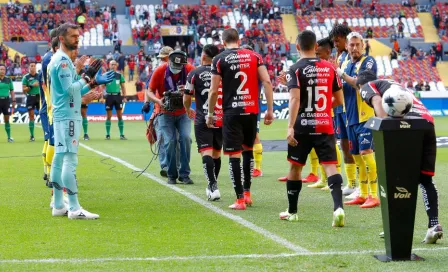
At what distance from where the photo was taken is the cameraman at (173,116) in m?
13.0

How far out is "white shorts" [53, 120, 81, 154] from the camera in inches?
371

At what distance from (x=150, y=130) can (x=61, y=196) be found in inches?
199

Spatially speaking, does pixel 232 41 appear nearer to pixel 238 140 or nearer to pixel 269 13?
pixel 238 140

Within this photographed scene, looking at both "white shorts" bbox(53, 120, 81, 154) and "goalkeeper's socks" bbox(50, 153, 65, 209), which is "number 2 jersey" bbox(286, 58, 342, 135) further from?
"goalkeeper's socks" bbox(50, 153, 65, 209)

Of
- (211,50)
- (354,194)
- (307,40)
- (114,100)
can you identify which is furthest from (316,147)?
(114,100)

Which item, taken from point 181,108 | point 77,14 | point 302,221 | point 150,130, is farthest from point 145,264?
point 77,14

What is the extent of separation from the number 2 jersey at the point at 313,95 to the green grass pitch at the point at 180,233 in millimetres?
1066

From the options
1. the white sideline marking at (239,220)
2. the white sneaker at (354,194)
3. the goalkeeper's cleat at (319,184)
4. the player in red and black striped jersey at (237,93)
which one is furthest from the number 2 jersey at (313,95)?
the goalkeeper's cleat at (319,184)

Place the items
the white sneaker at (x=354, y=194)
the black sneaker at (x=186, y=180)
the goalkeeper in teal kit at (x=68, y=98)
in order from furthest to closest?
the black sneaker at (x=186, y=180) < the white sneaker at (x=354, y=194) < the goalkeeper in teal kit at (x=68, y=98)

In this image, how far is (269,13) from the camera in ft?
182

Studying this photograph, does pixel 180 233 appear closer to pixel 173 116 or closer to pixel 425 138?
pixel 425 138

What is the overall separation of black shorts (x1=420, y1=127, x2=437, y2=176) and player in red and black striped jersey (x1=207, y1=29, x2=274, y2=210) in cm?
264

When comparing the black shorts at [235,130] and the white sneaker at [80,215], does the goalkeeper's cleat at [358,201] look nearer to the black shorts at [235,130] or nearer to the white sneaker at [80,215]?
the black shorts at [235,130]

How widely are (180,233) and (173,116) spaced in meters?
4.78
